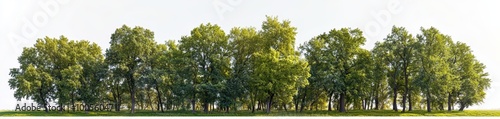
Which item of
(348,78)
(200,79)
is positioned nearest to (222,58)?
(200,79)

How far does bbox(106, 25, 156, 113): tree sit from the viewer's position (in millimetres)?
71500

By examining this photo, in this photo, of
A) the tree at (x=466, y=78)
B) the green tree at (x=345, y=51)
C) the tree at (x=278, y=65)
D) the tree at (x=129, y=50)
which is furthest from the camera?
the tree at (x=466, y=78)

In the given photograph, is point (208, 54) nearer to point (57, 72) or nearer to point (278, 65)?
point (278, 65)

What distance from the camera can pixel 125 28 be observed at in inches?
2840

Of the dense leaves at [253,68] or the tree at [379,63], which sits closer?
the dense leaves at [253,68]

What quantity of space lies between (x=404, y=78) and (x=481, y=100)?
1348 centimetres

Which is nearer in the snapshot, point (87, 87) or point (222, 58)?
point (222, 58)

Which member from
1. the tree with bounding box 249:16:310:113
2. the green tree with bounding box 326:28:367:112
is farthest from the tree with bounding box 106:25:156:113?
the green tree with bounding box 326:28:367:112

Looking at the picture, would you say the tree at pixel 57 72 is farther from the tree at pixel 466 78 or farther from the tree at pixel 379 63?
the tree at pixel 466 78

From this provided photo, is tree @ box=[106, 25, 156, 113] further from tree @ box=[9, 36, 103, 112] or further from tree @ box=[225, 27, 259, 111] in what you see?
tree @ box=[225, 27, 259, 111]

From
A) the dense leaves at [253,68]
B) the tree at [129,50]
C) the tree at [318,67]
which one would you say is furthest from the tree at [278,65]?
the tree at [129,50]

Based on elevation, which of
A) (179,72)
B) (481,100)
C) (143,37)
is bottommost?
(481,100)

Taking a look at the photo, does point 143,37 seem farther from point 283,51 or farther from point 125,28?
point 283,51

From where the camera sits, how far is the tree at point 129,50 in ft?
235
